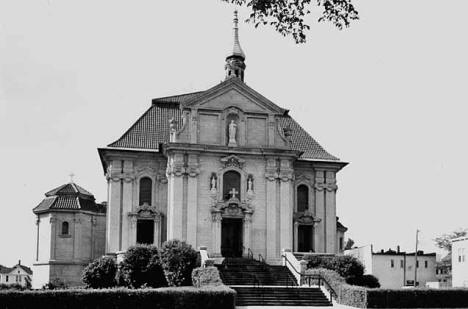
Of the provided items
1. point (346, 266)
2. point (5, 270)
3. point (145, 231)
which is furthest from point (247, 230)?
point (5, 270)

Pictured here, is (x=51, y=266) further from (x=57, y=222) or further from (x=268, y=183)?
(x=268, y=183)

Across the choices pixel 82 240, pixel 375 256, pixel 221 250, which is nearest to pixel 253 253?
pixel 221 250

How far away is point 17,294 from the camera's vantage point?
26.5m

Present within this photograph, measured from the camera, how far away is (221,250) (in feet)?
142

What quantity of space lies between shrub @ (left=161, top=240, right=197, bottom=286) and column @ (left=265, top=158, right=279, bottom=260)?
745 centimetres

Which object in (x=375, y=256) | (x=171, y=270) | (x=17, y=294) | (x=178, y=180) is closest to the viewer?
(x=17, y=294)

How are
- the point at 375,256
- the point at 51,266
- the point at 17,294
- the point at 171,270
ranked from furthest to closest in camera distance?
1. the point at 375,256
2. the point at 51,266
3. the point at 171,270
4. the point at 17,294

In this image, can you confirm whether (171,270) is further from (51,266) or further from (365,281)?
(51,266)

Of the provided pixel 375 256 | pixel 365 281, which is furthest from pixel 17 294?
pixel 375 256

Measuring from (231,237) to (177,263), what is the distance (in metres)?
7.78

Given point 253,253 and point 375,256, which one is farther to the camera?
point 375,256

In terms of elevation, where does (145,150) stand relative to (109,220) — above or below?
above

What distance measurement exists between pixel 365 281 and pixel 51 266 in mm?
23011

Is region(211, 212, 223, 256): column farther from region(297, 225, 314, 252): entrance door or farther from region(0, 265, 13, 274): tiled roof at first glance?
region(0, 265, 13, 274): tiled roof
